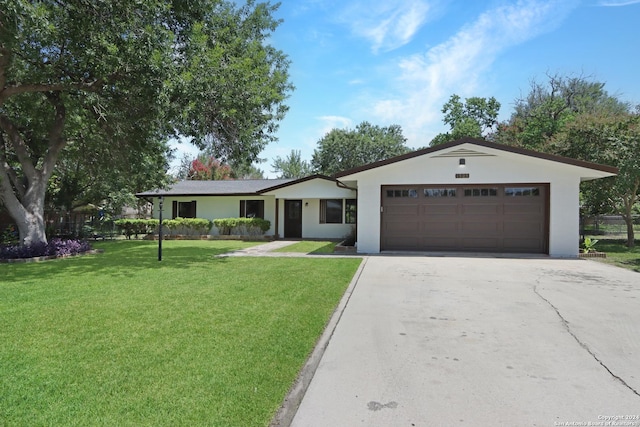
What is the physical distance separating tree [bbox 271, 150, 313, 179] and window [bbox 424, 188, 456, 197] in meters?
36.8

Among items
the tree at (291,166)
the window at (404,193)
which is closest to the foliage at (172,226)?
the window at (404,193)

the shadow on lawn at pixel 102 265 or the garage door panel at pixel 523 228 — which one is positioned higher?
the garage door panel at pixel 523 228

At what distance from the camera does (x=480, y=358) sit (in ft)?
12.5

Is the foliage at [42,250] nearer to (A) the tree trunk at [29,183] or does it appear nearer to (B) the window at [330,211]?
(A) the tree trunk at [29,183]

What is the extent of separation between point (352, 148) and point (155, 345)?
121ft

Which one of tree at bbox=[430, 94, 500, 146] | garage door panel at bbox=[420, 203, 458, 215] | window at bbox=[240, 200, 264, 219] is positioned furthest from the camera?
tree at bbox=[430, 94, 500, 146]

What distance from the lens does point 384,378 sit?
337 centimetres

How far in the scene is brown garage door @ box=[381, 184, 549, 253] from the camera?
1250cm

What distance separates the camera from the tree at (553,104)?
28.0 metres

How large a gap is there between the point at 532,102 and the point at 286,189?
27.8 meters

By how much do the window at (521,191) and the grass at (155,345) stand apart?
8149mm

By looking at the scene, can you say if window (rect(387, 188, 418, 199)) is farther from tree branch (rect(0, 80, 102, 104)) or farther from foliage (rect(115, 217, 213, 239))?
foliage (rect(115, 217, 213, 239))

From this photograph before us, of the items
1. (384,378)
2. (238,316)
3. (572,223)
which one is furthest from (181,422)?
(572,223)

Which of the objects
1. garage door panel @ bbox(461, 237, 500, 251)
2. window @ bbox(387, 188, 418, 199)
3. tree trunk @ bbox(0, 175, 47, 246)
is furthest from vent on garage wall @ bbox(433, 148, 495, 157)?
tree trunk @ bbox(0, 175, 47, 246)
